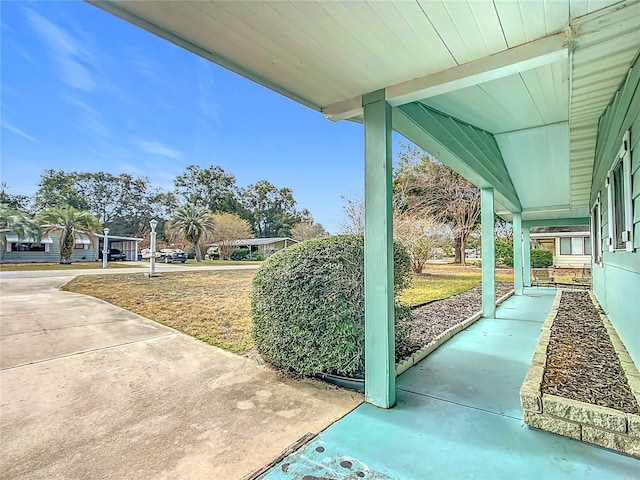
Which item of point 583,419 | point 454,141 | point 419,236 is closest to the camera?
point 583,419

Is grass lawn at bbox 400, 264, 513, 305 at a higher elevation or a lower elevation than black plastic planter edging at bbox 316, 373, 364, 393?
lower

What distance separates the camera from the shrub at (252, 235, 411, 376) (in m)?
2.97

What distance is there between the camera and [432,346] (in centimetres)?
407

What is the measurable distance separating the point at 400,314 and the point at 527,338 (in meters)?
2.44

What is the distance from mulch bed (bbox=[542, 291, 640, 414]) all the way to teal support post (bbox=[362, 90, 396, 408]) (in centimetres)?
115

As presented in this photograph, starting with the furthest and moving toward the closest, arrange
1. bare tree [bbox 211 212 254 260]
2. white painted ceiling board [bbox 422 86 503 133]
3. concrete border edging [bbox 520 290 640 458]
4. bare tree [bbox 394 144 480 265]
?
bare tree [bbox 211 212 254 260] → bare tree [bbox 394 144 480 265] → white painted ceiling board [bbox 422 86 503 133] → concrete border edging [bbox 520 290 640 458]

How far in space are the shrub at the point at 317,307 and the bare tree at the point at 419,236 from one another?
12588 millimetres

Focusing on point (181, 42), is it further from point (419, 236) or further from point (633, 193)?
point (419, 236)

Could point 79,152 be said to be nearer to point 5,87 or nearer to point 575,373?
point 5,87

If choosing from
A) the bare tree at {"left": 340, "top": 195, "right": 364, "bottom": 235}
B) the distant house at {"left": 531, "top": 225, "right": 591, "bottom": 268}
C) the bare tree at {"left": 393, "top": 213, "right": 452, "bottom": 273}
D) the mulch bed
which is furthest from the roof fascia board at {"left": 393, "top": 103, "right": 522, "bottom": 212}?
the distant house at {"left": 531, "top": 225, "right": 591, "bottom": 268}

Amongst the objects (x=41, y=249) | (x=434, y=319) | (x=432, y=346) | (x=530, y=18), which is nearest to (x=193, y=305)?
(x=434, y=319)

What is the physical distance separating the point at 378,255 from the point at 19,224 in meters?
27.3

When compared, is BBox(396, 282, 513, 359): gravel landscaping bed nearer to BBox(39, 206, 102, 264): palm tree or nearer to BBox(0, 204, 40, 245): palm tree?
BBox(39, 206, 102, 264): palm tree

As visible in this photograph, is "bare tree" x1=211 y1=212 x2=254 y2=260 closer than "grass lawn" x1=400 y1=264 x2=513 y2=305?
No
